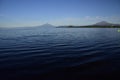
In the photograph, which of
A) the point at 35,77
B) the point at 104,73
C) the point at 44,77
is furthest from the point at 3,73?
the point at 104,73

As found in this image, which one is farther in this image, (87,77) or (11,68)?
(11,68)

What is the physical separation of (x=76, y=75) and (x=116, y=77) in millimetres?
2733

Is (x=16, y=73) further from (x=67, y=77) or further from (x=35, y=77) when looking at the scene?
(x=67, y=77)

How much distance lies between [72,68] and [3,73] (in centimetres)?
545

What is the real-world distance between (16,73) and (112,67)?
8.00 m

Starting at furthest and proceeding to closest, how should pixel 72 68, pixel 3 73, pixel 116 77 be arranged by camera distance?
pixel 72 68 → pixel 3 73 → pixel 116 77

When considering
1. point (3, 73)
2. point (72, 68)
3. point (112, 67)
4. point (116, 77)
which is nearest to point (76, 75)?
point (72, 68)

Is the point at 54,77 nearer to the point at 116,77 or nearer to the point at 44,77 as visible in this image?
the point at 44,77

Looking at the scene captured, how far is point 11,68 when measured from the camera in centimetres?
893

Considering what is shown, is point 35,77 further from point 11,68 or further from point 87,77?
point 87,77

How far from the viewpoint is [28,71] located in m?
8.31

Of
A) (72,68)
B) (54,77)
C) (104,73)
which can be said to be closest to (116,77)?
(104,73)

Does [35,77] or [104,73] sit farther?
[104,73]

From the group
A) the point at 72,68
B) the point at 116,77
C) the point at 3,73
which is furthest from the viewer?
the point at 72,68
